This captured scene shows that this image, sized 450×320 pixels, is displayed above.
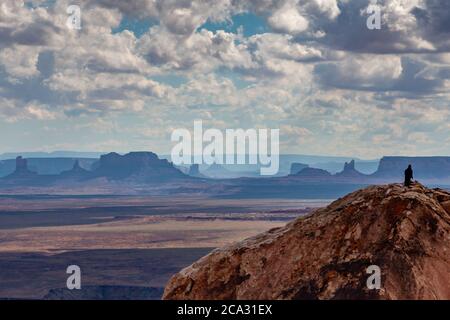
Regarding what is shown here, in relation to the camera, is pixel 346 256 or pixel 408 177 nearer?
pixel 346 256

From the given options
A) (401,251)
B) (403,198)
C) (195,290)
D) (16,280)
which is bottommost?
(16,280)

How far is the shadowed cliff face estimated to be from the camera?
1386 centimetres

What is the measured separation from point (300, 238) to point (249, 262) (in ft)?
3.81

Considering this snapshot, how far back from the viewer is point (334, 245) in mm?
14789

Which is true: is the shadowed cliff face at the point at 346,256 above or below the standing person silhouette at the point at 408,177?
below

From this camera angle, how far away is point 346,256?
14.5 metres

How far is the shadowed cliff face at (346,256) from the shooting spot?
13.9m

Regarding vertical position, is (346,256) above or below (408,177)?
below

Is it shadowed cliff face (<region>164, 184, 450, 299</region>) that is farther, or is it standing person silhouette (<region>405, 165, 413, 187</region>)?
standing person silhouette (<region>405, 165, 413, 187</region>)

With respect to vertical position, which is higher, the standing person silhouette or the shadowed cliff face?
the standing person silhouette

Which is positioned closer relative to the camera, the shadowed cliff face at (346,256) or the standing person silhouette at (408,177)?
the shadowed cliff face at (346,256)
